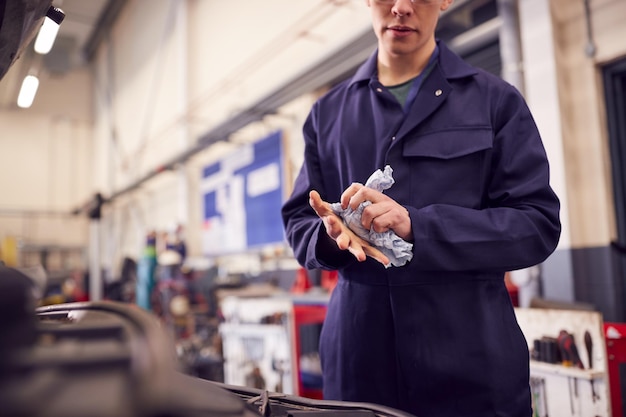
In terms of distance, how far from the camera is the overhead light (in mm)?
932

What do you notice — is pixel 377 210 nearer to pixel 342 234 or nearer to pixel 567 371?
pixel 342 234

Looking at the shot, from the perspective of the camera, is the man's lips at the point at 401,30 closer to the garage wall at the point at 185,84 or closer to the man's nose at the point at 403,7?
the man's nose at the point at 403,7

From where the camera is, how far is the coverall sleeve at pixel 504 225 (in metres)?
0.85

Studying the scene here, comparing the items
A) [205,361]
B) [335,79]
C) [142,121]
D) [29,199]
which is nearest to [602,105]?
[335,79]

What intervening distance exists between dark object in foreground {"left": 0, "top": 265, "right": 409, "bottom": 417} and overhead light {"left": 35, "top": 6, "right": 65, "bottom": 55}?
0.73m

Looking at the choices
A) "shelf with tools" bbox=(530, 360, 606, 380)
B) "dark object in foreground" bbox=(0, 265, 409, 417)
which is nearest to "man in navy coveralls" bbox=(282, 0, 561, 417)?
→ "dark object in foreground" bbox=(0, 265, 409, 417)

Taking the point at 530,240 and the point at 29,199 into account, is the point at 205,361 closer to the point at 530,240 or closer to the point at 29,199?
the point at 530,240

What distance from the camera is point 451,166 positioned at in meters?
0.96

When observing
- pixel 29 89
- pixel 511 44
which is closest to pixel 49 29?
pixel 29 89

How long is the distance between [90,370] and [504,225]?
27.2 inches

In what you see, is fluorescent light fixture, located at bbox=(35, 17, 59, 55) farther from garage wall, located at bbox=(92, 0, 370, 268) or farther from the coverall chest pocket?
garage wall, located at bbox=(92, 0, 370, 268)

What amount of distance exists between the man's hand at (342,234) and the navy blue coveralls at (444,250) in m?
0.07

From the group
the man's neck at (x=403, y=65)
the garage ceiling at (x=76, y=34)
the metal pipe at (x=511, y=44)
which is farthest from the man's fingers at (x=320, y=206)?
the garage ceiling at (x=76, y=34)

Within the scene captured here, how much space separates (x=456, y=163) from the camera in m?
0.95
